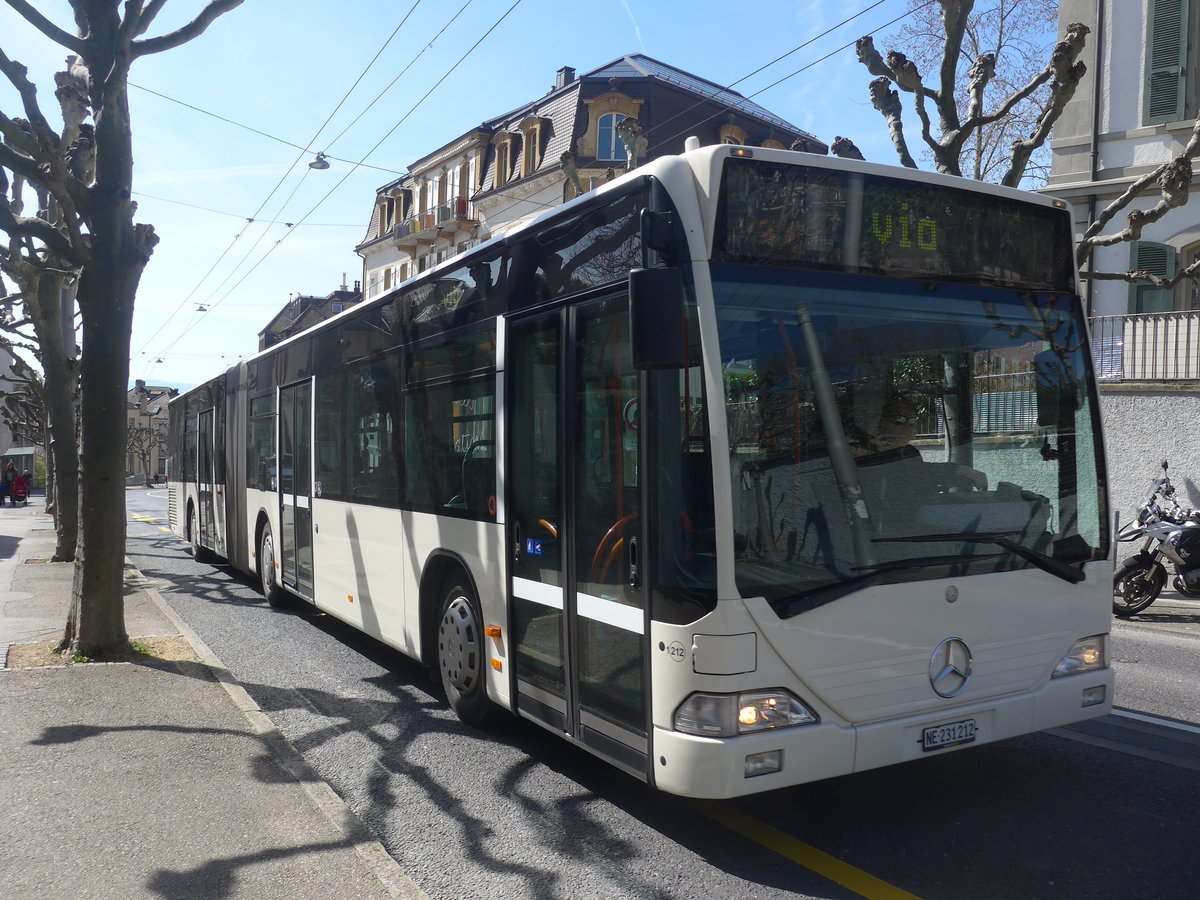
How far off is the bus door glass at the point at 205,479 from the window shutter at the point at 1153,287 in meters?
14.4

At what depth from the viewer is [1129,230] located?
13203mm

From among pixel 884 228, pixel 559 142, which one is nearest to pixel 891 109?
pixel 884 228

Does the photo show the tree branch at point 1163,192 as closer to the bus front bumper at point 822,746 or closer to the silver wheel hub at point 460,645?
the bus front bumper at point 822,746

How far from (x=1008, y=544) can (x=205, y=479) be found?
13339 mm

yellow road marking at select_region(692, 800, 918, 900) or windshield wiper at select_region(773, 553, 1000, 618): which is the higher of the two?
windshield wiper at select_region(773, 553, 1000, 618)

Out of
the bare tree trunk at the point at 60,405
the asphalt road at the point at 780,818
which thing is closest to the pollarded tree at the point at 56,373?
the bare tree trunk at the point at 60,405

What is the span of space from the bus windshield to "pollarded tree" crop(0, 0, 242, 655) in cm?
604

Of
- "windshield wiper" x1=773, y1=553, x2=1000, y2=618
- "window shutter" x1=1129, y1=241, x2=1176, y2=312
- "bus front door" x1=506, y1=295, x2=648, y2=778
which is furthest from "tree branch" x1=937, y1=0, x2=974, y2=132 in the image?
"windshield wiper" x1=773, y1=553, x2=1000, y2=618

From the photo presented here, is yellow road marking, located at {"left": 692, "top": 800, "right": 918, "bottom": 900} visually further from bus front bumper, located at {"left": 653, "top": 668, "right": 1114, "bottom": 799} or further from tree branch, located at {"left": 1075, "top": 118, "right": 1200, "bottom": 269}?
tree branch, located at {"left": 1075, "top": 118, "right": 1200, "bottom": 269}

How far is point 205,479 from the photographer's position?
15492 millimetres

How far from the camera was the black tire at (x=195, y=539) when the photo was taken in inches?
664

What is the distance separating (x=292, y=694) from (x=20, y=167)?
4.58 metres

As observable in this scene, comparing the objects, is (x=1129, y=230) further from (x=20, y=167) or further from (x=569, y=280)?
(x=20, y=167)

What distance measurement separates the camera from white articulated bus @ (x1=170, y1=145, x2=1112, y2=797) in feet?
13.2
